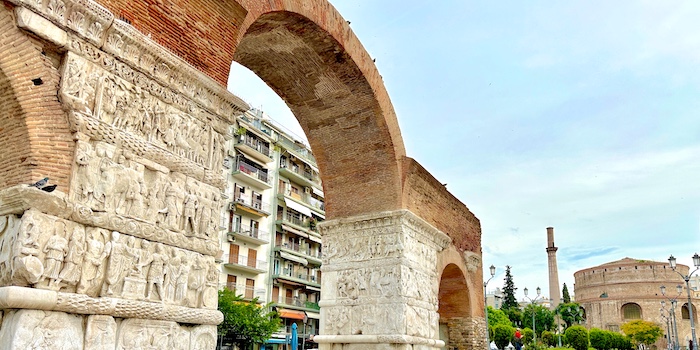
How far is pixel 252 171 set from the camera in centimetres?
2317

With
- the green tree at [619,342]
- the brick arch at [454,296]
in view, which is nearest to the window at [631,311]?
the green tree at [619,342]

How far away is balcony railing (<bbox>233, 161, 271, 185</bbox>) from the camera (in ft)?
73.9

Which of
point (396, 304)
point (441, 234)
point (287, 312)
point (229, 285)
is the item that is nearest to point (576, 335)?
point (287, 312)

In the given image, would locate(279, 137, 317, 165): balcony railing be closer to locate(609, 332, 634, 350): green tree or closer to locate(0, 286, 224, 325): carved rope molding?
locate(0, 286, 224, 325): carved rope molding

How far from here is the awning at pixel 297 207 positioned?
2467cm

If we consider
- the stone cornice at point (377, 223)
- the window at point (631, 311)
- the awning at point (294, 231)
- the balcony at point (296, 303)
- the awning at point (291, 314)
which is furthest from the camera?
the window at point (631, 311)

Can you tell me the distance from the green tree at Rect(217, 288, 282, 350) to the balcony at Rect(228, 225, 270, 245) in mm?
2223

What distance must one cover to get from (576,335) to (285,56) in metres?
29.3

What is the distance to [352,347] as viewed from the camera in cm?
852

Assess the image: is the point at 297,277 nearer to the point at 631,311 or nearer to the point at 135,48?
the point at 135,48

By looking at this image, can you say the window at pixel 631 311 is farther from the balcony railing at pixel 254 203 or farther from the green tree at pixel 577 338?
the balcony railing at pixel 254 203

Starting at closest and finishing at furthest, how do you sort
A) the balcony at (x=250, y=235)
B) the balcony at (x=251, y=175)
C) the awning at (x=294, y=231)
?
the balcony at (x=250, y=235)
the balcony at (x=251, y=175)
the awning at (x=294, y=231)

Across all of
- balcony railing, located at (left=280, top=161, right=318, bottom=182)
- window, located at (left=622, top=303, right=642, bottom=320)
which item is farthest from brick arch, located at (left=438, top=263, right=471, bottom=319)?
window, located at (left=622, top=303, right=642, bottom=320)

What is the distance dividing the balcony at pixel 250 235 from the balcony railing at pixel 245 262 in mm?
712
